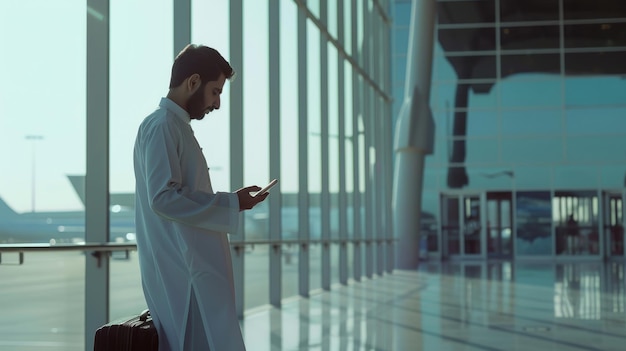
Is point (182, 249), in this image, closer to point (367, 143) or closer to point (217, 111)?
point (217, 111)

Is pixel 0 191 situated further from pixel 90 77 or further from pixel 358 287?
pixel 358 287

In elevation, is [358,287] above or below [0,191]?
below

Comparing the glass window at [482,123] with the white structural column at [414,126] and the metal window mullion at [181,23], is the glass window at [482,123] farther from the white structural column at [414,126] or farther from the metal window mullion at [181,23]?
the metal window mullion at [181,23]

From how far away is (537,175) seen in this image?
27234 mm

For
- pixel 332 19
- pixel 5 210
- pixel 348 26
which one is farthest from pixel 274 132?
pixel 348 26

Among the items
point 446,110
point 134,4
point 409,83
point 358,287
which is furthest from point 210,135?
point 446,110

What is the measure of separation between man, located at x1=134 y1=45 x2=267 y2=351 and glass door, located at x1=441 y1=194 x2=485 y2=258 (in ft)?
83.5

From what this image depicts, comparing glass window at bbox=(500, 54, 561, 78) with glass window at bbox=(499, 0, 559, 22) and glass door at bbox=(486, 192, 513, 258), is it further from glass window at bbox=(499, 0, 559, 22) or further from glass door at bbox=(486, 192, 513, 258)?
glass door at bbox=(486, 192, 513, 258)

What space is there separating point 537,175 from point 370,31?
348 inches

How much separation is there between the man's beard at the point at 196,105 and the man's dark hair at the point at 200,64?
33 millimetres

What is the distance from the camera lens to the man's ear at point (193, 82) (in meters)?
2.41

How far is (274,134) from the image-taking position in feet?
38.5

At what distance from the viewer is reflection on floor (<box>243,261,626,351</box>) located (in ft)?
23.4

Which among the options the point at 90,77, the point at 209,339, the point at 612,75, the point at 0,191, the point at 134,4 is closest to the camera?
the point at 209,339
